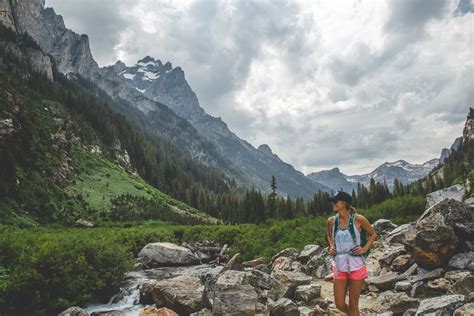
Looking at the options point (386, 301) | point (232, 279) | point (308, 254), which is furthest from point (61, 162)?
point (386, 301)

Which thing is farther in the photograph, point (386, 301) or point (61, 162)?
point (61, 162)

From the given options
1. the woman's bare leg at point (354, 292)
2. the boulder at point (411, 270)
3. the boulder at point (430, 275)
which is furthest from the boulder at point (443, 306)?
the boulder at point (411, 270)

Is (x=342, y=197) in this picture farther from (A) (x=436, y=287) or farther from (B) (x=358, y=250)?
(A) (x=436, y=287)

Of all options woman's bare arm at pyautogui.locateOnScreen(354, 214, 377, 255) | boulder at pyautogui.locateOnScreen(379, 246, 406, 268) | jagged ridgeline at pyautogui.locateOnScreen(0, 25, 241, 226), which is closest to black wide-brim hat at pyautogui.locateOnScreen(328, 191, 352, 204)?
woman's bare arm at pyautogui.locateOnScreen(354, 214, 377, 255)

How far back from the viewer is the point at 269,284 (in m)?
17.6

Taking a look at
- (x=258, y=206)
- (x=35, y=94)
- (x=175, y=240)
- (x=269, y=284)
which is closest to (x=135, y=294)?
(x=269, y=284)

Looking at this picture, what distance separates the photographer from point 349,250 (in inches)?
371

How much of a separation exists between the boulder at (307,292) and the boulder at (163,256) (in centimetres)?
2503

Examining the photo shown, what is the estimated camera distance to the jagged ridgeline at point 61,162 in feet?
246

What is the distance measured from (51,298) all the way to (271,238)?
2637cm

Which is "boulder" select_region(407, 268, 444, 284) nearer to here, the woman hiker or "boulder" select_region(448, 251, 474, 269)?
"boulder" select_region(448, 251, 474, 269)

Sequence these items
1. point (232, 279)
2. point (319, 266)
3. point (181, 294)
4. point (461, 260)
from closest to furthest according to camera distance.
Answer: point (232, 279) < point (461, 260) < point (181, 294) < point (319, 266)

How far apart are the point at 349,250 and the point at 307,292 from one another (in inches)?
322

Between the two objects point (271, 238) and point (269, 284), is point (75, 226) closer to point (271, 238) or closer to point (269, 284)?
point (271, 238)
